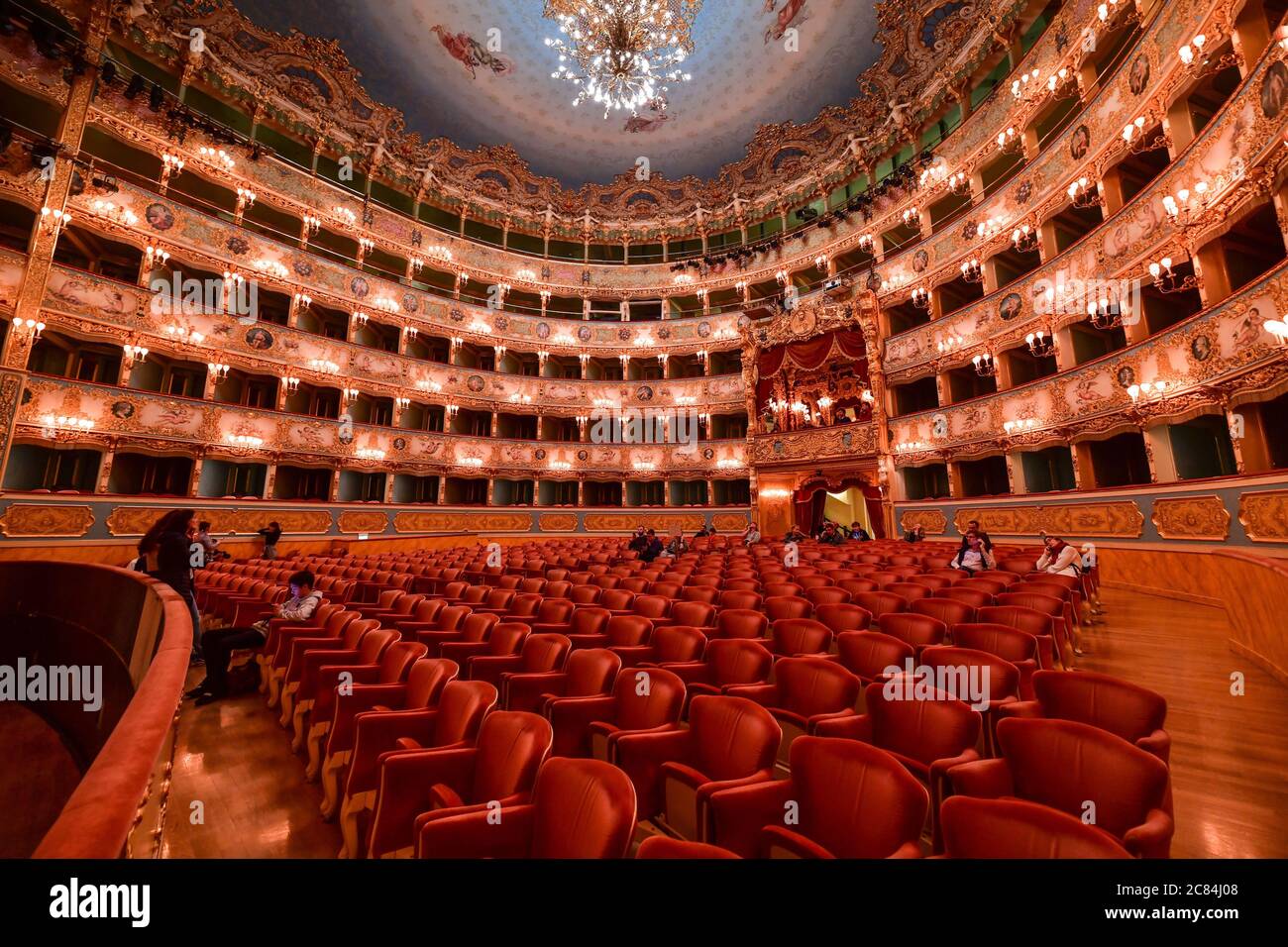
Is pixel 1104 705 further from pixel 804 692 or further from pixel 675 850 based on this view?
pixel 675 850

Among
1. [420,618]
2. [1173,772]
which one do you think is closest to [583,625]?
[420,618]

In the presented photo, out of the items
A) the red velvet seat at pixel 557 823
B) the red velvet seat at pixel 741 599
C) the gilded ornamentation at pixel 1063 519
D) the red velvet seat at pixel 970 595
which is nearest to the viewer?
the red velvet seat at pixel 557 823

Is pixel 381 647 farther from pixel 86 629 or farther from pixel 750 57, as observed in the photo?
pixel 750 57

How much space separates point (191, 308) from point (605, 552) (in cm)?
1217

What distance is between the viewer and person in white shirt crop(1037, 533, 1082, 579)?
20.2 feet

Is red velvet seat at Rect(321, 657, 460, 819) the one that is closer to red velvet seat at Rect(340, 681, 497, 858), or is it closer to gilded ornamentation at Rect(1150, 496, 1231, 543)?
red velvet seat at Rect(340, 681, 497, 858)

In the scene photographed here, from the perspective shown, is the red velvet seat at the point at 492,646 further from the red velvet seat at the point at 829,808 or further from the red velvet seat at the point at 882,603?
the red velvet seat at the point at 882,603

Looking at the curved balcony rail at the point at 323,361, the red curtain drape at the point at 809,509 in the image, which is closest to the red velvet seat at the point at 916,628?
the red curtain drape at the point at 809,509

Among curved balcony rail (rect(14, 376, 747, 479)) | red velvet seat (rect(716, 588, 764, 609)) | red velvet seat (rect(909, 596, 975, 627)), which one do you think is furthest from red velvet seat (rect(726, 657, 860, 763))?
curved balcony rail (rect(14, 376, 747, 479))

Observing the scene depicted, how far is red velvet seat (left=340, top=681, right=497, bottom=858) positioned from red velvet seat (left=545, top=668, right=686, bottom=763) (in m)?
0.50

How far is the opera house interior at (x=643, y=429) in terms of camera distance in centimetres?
228

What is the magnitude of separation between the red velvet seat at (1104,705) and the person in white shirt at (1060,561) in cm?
422

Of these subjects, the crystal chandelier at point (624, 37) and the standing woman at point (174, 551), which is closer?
the standing woman at point (174, 551)

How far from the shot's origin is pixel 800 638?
392cm
